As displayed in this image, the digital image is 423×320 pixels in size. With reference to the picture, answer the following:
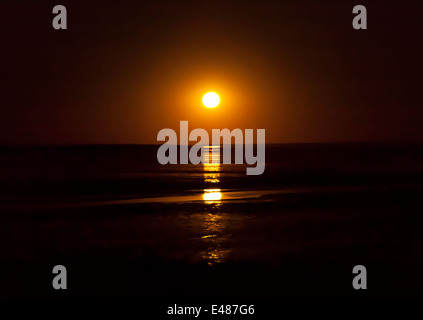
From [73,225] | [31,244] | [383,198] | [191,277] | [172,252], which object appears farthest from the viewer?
[383,198]

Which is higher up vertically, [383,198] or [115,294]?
[383,198]

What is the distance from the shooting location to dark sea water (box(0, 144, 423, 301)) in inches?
236

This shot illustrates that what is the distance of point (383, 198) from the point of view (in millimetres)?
13320

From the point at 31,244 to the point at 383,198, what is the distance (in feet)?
33.7

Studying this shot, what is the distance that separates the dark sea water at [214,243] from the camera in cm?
599

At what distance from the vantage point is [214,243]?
809 centimetres
